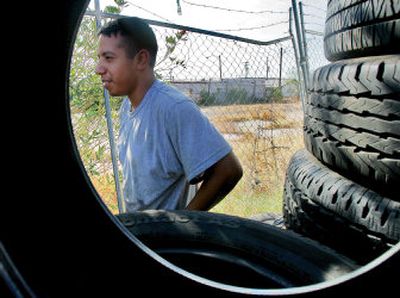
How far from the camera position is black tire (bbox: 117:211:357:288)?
35.9 inches

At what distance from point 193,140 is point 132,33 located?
0.64 meters

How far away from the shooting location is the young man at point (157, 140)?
6.08ft

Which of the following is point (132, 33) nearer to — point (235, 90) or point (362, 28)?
point (362, 28)

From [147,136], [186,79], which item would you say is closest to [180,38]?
[186,79]

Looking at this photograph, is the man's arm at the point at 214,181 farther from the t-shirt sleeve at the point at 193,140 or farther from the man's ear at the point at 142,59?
the man's ear at the point at 142,59

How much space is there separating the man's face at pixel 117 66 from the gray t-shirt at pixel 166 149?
121 millimetres

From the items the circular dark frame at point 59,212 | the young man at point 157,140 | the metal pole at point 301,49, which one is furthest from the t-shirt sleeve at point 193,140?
the metal pole at point 301,49

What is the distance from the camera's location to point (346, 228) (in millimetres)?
1175

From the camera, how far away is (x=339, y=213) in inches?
47.4

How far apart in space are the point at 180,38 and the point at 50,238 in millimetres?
3601

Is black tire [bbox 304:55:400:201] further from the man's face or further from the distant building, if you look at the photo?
the distant building

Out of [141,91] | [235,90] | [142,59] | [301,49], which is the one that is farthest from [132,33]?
[235,90]

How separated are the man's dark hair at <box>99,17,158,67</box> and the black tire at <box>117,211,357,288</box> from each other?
1.18m

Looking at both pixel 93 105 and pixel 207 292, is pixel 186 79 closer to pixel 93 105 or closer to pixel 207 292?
pixel 93 105
